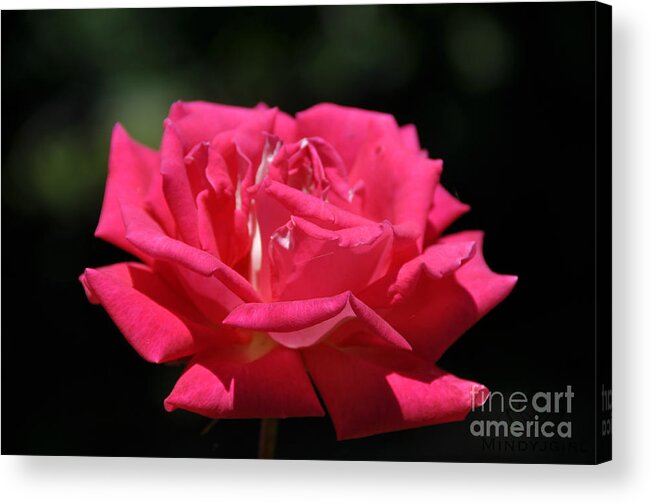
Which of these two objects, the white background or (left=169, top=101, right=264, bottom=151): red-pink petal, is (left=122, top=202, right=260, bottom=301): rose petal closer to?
(left=169, top=101, right=264, bottom=151): red-pink petal

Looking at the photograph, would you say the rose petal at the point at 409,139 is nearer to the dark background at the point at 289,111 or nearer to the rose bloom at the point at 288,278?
the rose bloom at the point at 288,278

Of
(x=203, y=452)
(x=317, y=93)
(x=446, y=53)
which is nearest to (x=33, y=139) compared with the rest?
(x=317, y=93)

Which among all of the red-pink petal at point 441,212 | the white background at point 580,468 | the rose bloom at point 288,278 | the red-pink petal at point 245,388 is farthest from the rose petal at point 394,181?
the white background at point 580,468

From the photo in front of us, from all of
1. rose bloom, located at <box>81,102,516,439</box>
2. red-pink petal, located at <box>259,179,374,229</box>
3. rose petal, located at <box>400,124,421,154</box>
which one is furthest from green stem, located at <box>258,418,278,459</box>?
rose petal, located at <box>400,124,421,154</box>

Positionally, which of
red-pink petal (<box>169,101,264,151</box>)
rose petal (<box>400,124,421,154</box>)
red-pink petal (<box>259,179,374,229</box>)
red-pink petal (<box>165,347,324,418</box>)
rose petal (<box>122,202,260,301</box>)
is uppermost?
rose petal (<box>400,124,421,154</box>)

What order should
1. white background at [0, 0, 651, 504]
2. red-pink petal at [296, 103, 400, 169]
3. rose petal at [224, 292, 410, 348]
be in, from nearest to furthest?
rose petal at [224, 292, 410, 348] < red-pink petal at [296, 103, 400, 169] < white background at [0, 0, 651, 504]

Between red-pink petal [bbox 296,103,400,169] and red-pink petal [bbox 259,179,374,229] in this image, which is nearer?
red-pink petal [bbox 259,179,374,229]
